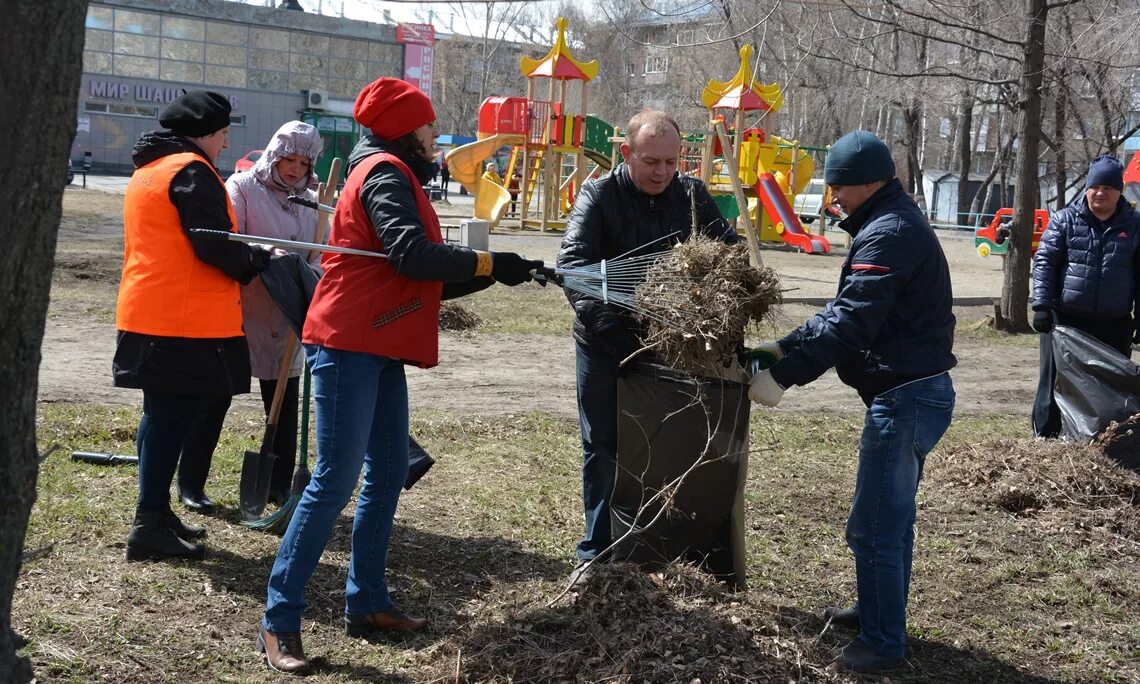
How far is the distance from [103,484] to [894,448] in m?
3.67

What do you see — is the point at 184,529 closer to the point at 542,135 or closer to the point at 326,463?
the point at 326,463

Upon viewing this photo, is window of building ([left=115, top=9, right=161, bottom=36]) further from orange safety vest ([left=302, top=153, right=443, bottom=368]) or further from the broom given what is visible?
orange safety vest ([left=302, top=153, right=443, bottom=368])

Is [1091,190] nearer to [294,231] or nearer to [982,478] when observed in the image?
[982,478]

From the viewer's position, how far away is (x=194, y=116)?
170 inches

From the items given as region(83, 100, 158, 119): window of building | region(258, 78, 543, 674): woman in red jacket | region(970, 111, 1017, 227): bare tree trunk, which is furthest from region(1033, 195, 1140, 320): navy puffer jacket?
region(83, 100, 158, 119): window of building

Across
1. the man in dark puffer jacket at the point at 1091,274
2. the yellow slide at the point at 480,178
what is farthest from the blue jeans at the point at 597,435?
the yellow slide at the point at 480,178

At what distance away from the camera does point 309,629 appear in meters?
3.76

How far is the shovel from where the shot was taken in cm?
471

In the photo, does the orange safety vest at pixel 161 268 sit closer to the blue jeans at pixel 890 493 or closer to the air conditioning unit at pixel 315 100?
the blue jeans at pixel 890 493

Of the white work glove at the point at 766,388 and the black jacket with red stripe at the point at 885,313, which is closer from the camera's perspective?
the black jacket with red stripe at the point at 885,313

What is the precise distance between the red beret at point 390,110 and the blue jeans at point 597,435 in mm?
1035

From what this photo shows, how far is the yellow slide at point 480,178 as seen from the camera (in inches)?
855

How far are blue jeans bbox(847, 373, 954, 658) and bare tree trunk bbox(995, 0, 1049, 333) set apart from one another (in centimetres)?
845

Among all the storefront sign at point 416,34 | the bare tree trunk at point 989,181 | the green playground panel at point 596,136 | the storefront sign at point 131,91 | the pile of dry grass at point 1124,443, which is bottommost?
the pile of dry grass at point 1124,443
